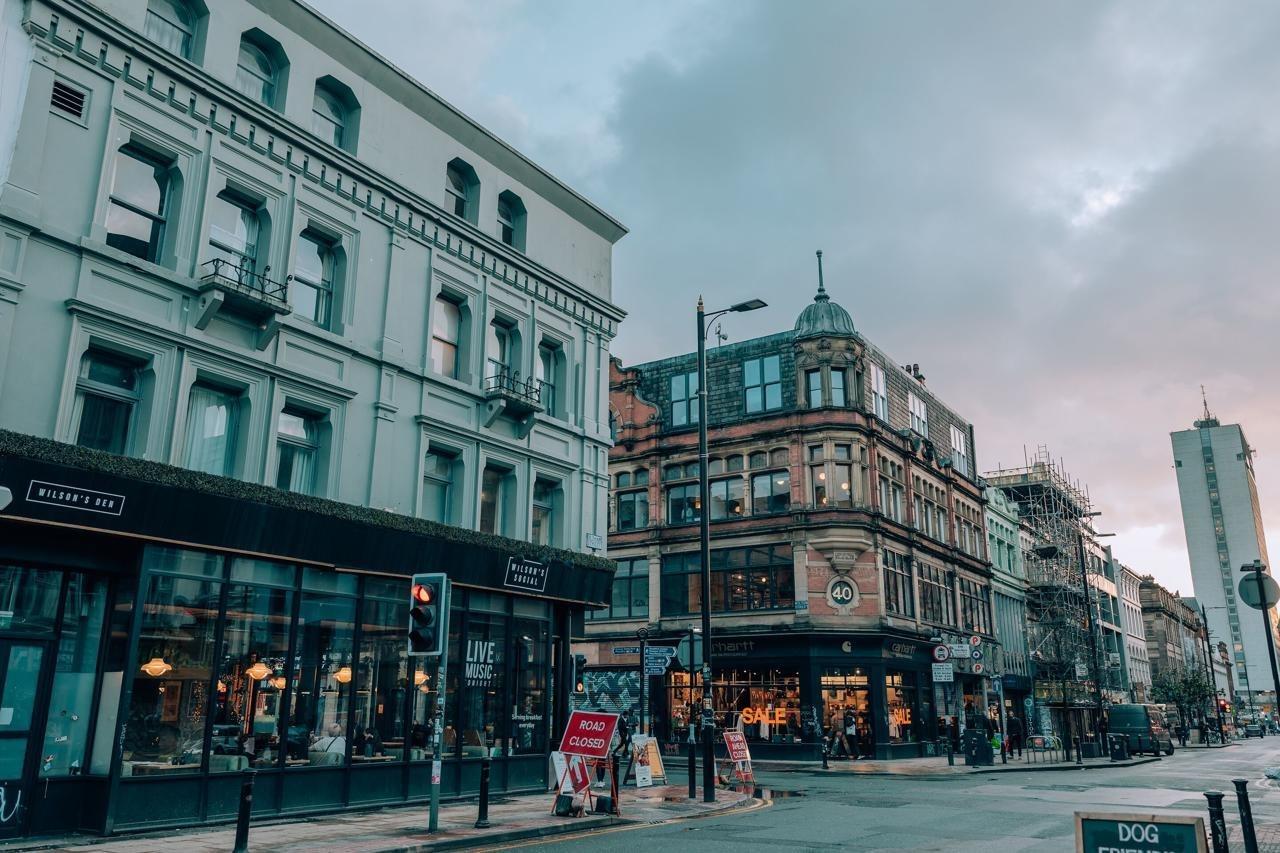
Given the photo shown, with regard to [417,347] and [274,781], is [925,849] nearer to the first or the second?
[274,781]

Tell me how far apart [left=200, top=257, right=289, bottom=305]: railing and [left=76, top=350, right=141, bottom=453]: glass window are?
1.82 m

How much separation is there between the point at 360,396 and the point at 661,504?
27555 millimetres

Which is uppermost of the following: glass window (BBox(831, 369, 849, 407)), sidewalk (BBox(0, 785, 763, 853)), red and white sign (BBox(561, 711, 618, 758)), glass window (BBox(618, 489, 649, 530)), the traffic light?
glass window (BBox(831, 369, 849, 407))

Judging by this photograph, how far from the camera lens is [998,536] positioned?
5894cm

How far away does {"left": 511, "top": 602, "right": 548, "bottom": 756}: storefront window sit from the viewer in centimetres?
2044

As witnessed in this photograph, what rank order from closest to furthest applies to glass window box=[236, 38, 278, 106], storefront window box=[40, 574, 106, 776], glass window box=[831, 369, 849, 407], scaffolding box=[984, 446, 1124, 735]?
storefront window box=[40, 574, 106, 776]
glass window box=[236, 38, 278, 106]
glass window box=[831, 369, 849, 407]
scaffolding box=[984, 446, 1124, 735]

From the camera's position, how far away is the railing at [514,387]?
67.6 feet

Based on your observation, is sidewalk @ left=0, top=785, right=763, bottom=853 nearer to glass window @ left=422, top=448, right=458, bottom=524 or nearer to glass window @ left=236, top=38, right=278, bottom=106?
glass window @ left=422, top=448, right=458, bottom=524

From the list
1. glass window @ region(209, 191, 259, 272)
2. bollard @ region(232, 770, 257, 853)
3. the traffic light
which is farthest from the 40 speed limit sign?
bollard @ region(232, 770, 257, 853)

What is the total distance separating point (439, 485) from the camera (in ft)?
65.1

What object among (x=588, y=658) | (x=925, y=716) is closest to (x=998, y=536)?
(x=925, y=716)

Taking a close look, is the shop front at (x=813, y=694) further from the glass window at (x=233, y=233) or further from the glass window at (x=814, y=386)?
the glass window at (x=233, y=233)

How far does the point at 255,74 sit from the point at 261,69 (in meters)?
0.23

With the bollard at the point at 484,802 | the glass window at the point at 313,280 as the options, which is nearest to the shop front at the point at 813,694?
the bollard at the point at 484,802
